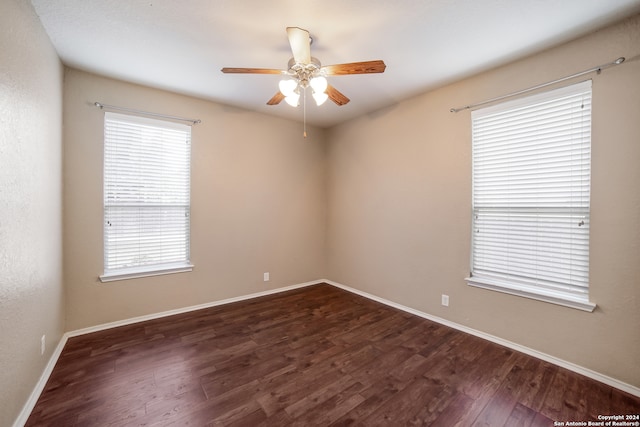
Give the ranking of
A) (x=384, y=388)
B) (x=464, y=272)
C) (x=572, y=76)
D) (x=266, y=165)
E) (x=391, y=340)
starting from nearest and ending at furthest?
(x=384, y=388) → (x=572, y=76) → (x=391, y=340) → (x=464, y=272) → (x=266, y=165)

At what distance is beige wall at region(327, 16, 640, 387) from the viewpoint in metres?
1.87

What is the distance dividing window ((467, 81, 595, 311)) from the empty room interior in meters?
0.02

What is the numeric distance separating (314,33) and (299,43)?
32 centimetres

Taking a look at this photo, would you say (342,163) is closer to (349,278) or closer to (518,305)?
(349,278)

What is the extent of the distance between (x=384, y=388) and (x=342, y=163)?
3174 mm

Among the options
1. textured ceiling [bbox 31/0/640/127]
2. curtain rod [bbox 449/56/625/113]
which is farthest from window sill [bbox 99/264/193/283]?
curtain rod [bbox 449/56/625/113]

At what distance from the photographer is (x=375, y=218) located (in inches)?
147

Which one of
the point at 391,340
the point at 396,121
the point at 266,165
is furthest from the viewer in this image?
the point at 266,165

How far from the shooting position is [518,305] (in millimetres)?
2367

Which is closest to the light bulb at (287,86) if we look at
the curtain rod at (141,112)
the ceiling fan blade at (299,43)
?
the ceiling fan blade at (299,43)

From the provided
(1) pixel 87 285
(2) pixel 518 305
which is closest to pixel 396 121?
(2) pixel 518 305

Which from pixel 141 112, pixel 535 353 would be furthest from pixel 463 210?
pixel 141 112

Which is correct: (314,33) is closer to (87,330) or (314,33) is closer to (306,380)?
(306,380)

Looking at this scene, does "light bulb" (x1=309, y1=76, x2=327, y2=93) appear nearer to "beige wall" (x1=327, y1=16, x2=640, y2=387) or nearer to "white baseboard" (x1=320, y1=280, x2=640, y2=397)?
"beige wall" (x1=327, y1=16, x2=640, y2=387)
